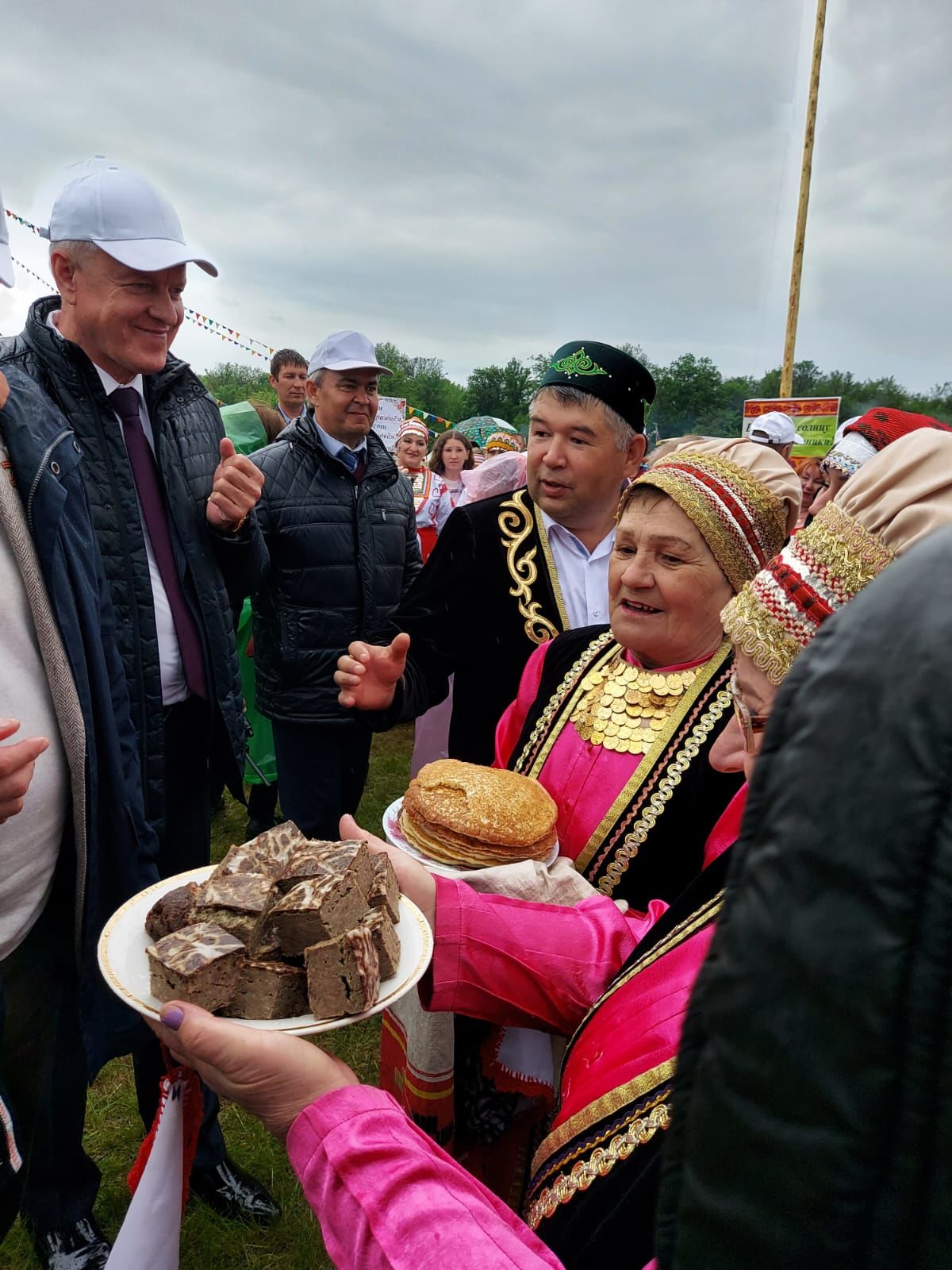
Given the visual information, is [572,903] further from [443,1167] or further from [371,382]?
[371,382]

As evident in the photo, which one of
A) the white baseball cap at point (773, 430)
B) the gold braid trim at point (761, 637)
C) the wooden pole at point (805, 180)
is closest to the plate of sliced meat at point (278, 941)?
the gold braid trim at point (761, 637)

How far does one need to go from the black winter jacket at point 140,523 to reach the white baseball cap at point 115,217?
248mm

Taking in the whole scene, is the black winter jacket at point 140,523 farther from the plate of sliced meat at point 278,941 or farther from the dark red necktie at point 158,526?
the plate of sliced meat at point 278,941

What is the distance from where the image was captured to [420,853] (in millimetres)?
1807

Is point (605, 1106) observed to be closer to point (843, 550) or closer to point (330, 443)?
point (843, 550)

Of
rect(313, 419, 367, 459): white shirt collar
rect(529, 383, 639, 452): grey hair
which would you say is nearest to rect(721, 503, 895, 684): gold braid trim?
rect(529, 383, 639, 452): grey hair

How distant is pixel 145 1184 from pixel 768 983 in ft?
5.01

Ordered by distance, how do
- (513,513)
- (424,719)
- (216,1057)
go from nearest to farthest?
(216,1057)
(513,513)
(424,719)

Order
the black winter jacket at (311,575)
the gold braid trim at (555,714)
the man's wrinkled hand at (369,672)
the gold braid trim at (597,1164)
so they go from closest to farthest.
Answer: the gold braid trim at (597,1164)
the gold braid trim at (555,714)
the man's wrinkled hand at (369,672)
the black winter jacket at (311,575)

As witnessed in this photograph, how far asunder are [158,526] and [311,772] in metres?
1.85

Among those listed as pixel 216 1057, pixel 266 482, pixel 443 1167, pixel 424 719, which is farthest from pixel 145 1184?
pixel 424 719

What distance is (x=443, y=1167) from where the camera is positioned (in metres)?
0.96

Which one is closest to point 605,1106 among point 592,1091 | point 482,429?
point 592,1091

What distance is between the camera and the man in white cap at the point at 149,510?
7.20 ft
